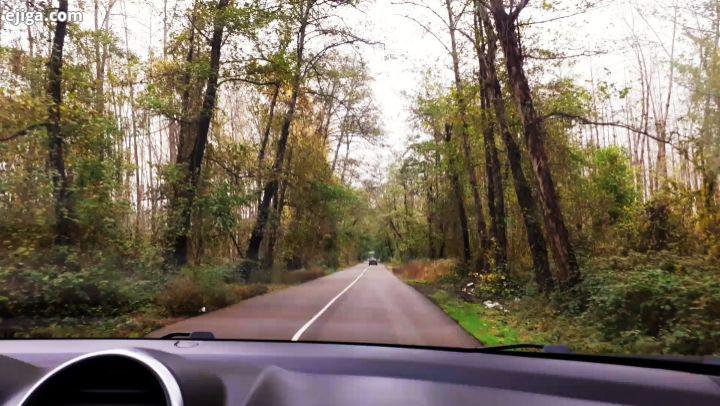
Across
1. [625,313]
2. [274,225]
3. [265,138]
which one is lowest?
[625,313]

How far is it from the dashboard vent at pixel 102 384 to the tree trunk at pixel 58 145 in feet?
29.6

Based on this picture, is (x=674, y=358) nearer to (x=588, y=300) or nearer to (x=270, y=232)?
(x=588, y=300)

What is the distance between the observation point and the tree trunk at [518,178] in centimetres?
1413

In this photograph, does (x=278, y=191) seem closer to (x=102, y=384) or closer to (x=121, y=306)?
(x=121, y=306)

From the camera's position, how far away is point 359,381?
2.53m

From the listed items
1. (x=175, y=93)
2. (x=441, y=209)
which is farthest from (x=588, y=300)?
(x=441, y=209)

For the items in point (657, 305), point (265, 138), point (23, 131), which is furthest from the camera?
point (265, 138)

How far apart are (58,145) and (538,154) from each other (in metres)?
9.57

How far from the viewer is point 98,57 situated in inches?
446

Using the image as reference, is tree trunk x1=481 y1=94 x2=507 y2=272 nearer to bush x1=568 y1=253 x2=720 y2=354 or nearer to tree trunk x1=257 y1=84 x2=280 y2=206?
tree trunk x1=257 y1=84 x2=280 y2=206

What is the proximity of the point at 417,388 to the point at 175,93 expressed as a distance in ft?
45.7

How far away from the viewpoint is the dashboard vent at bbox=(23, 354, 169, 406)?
2.35m

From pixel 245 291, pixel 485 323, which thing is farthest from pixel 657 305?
pixel 245 291

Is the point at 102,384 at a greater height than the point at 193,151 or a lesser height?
lesser
